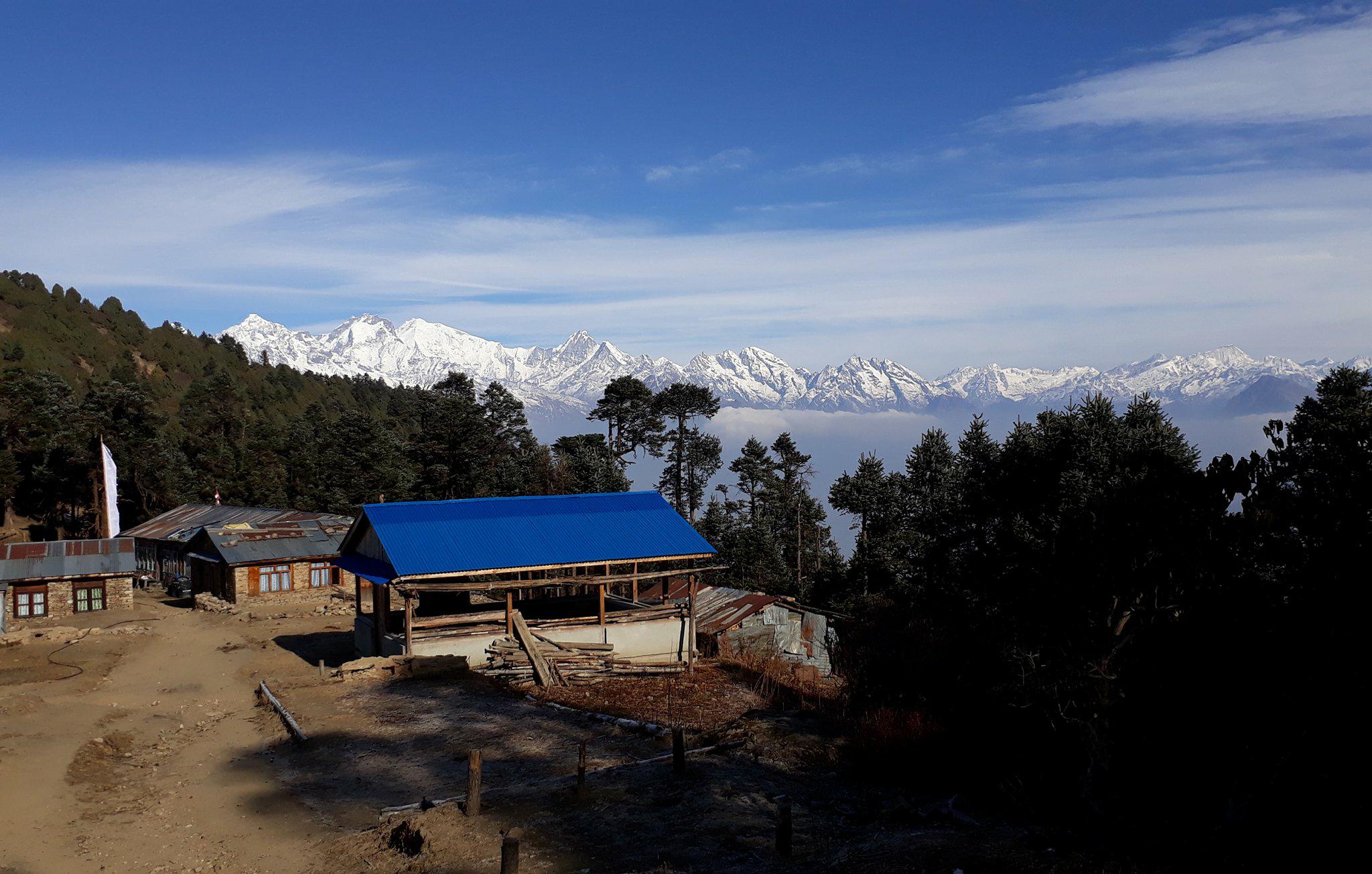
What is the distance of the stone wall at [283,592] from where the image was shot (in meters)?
44.8

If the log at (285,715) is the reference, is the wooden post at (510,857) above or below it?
above

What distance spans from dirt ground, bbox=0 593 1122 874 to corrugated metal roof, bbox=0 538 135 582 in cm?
1396

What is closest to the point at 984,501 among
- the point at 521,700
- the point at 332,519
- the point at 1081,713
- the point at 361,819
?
the point at 521,700

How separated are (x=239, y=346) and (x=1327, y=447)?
175 meters

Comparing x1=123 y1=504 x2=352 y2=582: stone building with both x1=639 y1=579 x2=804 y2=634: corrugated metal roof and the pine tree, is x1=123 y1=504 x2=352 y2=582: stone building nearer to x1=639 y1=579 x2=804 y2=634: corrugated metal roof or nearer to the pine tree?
x1=639 y1=579 x2=804 y2=634: corrugated metal roof

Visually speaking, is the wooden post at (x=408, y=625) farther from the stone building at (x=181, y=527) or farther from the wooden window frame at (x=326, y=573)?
the stone building at (x=181, y=527)

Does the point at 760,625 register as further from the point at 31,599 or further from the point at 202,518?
the point at 202,518

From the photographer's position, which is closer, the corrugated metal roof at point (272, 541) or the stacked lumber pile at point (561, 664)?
the stacked lumber pile at point (561, 664)

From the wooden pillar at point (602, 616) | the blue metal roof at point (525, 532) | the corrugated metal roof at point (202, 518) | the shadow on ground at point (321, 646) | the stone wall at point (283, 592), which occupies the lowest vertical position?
the shadow on ground at point (321, 646)

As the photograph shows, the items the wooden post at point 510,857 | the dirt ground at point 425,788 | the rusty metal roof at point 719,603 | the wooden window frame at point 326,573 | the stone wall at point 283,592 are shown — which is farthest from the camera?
the wooden window frame at point 326,573

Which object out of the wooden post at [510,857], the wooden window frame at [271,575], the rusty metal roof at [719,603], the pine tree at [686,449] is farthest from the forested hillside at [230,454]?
the wooden post at [510,857]

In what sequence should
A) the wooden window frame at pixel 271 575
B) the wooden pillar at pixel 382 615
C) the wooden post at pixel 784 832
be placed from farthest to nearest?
1. the wooden window frame at pixel 271 575
2. the wooden pillar at pixel 382 615
3. the wooden post at pixel 784 832

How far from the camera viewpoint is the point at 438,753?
19375mm

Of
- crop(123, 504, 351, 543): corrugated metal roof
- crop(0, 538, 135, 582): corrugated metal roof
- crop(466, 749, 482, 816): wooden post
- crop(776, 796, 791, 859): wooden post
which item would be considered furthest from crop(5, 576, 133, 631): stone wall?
crop(776, 796, 791, 859): wooden post
